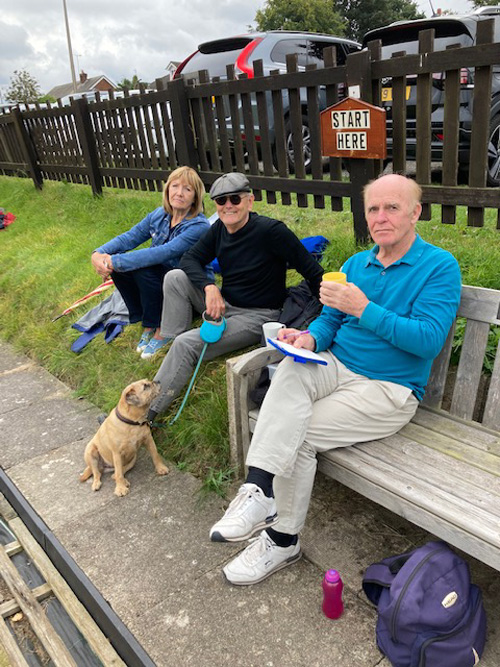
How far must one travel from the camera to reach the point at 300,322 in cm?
308

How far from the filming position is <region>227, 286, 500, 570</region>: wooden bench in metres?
1.86

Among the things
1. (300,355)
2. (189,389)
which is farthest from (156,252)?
(300,355)

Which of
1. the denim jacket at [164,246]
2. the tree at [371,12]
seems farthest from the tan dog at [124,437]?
the tree at [371,12]

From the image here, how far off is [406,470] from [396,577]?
0.41 m

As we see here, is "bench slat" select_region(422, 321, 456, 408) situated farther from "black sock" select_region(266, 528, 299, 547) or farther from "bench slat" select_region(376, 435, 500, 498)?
"black sock" select_region(266, 528, 299, 547)

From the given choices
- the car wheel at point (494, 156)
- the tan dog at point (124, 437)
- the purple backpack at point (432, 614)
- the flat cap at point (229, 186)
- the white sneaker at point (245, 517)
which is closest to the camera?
the purple backpack at point (432, 614)

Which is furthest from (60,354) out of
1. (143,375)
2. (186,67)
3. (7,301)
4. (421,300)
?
(186,67)

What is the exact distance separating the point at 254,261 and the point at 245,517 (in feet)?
5.44

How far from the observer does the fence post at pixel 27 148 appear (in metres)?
9.23

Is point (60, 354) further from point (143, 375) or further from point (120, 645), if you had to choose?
point (120, 645)

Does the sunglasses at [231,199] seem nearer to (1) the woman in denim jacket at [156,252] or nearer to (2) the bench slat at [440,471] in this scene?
(1) the woman in denim jacket at [156,252]

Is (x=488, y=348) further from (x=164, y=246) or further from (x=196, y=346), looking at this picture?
(x=164, y=246)

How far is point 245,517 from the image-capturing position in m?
2.11

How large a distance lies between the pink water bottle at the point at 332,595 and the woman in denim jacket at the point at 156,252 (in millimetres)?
2395
